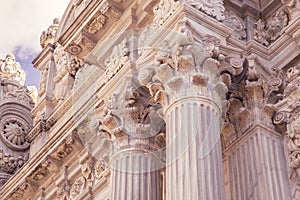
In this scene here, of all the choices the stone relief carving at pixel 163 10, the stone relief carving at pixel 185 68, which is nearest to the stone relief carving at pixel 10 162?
the stone relief carving at pixel 163 10

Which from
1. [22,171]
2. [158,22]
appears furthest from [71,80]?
[158,22]

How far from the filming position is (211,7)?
12.0m

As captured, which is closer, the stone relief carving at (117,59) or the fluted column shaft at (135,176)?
the fluted column shaft at (135,176)

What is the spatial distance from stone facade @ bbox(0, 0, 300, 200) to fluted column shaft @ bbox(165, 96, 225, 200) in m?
0.02

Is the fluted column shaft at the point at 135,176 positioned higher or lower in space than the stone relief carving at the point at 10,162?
lower

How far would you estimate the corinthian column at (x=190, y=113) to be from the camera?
389 inches

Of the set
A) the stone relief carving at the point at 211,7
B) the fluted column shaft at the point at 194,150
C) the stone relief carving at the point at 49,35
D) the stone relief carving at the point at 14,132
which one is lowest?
the fluted column shaft at the point at 194,150

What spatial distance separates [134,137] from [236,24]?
2725 millimetres

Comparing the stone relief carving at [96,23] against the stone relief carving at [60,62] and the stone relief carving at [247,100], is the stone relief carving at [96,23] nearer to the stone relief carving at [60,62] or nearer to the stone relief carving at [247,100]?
the stone relief carving at [247,100]

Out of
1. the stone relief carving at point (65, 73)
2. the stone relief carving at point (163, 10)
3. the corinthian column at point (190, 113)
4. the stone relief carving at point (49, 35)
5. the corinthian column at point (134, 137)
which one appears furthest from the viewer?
the stone relief carving at point (49, 35)

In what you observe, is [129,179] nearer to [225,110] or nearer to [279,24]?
[225,110]

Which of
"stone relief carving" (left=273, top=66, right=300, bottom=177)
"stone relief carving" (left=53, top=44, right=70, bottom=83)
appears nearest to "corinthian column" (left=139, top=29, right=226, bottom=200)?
"stone relief carving" (left=273, top=66, right=300, bottom=177)

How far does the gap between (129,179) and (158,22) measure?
8.81ft

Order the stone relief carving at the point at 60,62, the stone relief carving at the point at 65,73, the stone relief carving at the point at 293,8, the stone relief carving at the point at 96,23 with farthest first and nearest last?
the stone relief carving at the point at 60,62
the stone relief carving at the point at 65,73
the stone relief carving at the point at 96,23
the stone relief carving at the point at 293,8
